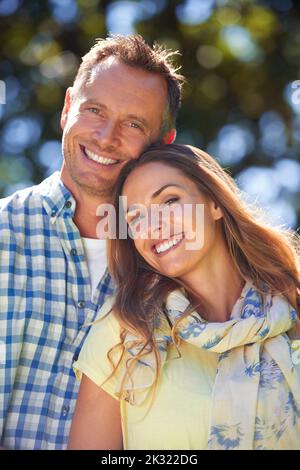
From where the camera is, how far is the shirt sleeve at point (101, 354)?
7.47 ft

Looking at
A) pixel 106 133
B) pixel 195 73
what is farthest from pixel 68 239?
pixel 195 73

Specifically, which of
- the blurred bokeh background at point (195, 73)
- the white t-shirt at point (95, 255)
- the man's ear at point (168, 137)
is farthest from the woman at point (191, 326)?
the blurred bokeh background at point (195, 73)

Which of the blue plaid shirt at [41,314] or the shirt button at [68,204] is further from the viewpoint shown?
the shirt button at [68,204]

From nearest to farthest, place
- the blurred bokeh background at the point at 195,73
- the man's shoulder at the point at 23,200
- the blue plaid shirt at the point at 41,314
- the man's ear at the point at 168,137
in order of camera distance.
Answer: the blue plaid shirt at the point at 41,314
the man's shoulder at the point at 23,200
the man's ear at the point at 168,137
the blurred bokeh background at the point at 195,73

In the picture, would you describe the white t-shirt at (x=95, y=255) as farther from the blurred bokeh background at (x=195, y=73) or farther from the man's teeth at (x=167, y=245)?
the blurred bokeh background at (x=195, y=73)

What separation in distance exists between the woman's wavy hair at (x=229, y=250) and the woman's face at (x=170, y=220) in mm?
37

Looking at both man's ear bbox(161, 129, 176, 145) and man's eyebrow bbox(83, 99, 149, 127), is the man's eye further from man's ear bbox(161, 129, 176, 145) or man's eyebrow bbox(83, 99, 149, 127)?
man's ear bbox(161, 129, 176, 145)

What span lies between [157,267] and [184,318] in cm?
19

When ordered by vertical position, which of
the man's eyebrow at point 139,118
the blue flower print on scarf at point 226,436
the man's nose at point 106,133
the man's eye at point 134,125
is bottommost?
the blue flower print on scarf at point 226,436

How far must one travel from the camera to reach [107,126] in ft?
9.20

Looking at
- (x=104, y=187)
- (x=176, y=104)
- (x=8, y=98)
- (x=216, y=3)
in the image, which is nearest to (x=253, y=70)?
(x=216, y=3)

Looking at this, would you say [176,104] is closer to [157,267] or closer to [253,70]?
[157,267]

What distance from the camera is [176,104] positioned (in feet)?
10.1

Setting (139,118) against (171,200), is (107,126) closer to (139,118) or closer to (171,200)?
(139,118)
